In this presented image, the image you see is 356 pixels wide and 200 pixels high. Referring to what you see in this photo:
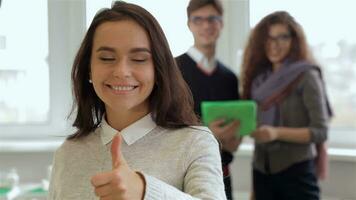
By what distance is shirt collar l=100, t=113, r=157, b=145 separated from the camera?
2.85ft

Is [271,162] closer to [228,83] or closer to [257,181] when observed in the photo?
[257,181]

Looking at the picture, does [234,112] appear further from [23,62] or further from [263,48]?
[23,62]

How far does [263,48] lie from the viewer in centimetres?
178

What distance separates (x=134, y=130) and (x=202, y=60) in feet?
2.95

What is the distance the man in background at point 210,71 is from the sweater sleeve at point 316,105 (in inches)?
10.4

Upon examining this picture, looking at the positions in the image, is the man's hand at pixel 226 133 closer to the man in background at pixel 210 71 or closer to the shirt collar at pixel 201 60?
the man in background at pixel 210 71

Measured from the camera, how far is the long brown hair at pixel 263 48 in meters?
1.76

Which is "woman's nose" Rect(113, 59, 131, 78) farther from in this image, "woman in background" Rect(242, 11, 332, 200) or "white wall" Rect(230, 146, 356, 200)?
"white wall" Rect(230, 146, 356, 200)

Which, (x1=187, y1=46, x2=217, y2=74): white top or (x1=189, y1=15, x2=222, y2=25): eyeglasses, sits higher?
(x1=189, y1=15, x2=222, y2=25): eyeglasses

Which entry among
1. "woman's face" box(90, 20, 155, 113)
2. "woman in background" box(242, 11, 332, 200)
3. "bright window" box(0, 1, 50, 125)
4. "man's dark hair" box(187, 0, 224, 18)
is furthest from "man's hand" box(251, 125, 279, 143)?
"bright window" box(0, 1, 50, 125)

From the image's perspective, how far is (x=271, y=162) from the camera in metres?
1.80

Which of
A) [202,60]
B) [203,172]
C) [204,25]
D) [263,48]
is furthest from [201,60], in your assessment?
[203,172]

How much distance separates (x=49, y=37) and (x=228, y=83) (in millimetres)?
1035

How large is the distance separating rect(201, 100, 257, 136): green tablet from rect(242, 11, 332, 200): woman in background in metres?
0.04
